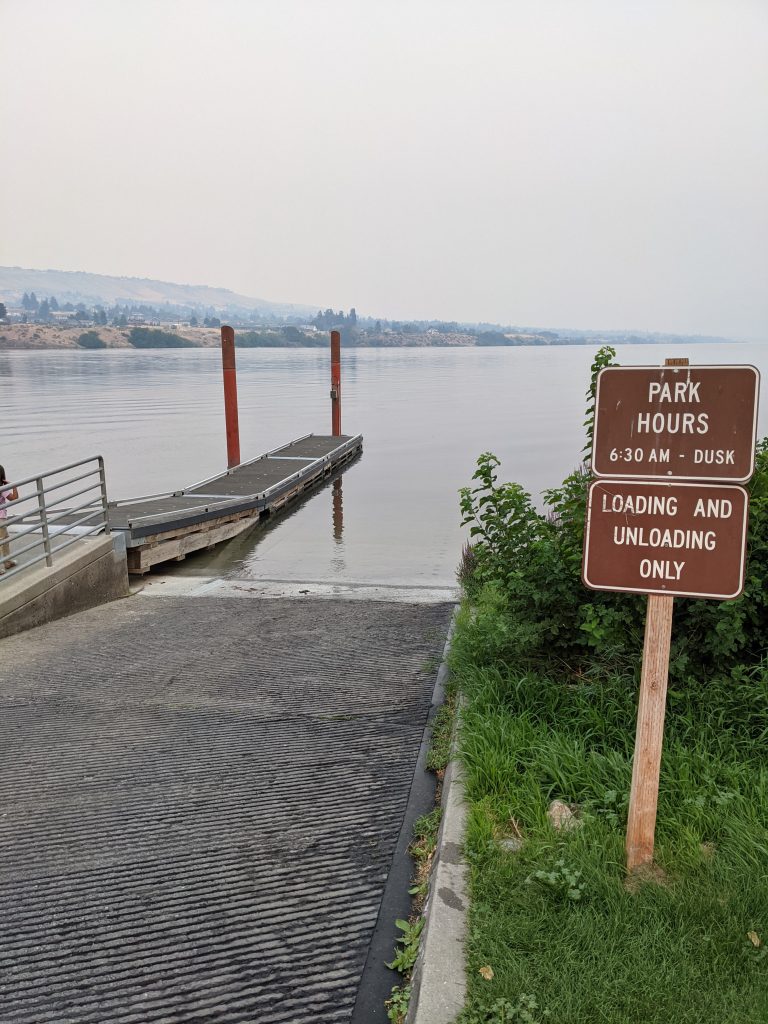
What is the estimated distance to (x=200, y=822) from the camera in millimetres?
3818

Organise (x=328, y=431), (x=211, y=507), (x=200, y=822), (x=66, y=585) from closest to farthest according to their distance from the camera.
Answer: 1. (x=200, y=822)
2. (x=66, y=585)
3. (x=211, y=507)
4. (x=328, y=431)

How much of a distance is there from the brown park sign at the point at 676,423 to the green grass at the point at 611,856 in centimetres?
153

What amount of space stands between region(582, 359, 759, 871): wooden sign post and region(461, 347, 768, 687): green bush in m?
0.69

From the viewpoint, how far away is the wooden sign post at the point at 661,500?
2.86m

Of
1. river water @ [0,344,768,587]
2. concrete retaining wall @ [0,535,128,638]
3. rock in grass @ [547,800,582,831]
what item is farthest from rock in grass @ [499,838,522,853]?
river water @ [0,344,768,587]

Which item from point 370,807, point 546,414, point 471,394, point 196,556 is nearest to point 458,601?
point 370,807

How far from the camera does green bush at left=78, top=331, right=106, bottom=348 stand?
566 feet

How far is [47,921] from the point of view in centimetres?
313

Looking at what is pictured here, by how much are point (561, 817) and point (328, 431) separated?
37849 millimetres

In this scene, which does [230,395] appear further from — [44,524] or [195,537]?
[44,524]

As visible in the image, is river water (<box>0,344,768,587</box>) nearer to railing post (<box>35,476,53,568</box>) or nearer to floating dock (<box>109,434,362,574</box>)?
floating dock (<box>109,434,362,574</box>)

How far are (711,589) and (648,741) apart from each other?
2.19ft

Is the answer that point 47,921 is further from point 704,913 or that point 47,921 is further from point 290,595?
point 290,595

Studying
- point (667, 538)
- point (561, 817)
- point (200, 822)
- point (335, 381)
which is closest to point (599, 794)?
point (561, 817)
